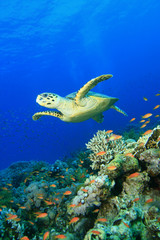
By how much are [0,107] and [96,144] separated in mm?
84758

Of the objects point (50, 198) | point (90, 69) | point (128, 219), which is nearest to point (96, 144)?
point (50, 198)

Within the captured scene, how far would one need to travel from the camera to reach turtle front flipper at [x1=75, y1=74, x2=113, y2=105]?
421cm

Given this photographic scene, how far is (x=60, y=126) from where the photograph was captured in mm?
115438

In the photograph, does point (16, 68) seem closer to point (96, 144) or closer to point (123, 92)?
point (96, 144)

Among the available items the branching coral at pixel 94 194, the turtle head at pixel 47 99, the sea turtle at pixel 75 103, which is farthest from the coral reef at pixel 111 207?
the turtle head at pixel 47 99

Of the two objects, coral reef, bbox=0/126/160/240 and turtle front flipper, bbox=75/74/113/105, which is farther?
turtle front flipper, bbox=75/74/113/105

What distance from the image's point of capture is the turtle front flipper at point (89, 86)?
4.21 metres

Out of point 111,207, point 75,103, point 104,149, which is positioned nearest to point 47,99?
point 75,103

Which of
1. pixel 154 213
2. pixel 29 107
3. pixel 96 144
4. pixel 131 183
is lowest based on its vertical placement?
pixel 154 213

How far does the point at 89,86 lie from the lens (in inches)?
172

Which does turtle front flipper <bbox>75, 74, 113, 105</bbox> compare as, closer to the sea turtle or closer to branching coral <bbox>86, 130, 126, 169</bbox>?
the sea turtle

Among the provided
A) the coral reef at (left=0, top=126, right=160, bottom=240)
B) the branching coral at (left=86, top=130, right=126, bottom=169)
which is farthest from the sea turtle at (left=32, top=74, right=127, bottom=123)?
the coral reef at (left=0, top=126, right=160, bottom=240)

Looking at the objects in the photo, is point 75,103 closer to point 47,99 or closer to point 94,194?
point 47,99

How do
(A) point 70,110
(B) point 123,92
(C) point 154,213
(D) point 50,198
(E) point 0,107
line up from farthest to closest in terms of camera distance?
(B) point 123,92 → (E) point 0,107 → (A) point 70,110 → (D) point 50,198 → (C) point 154,213
